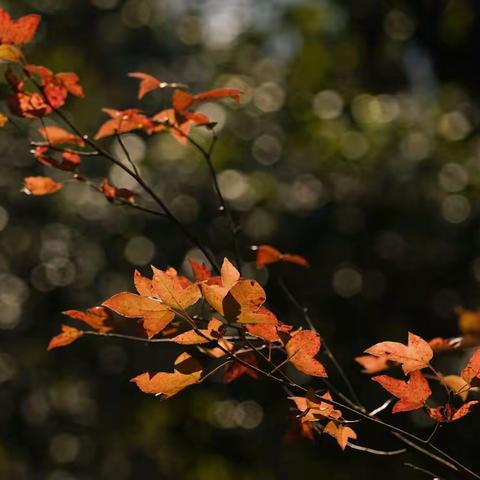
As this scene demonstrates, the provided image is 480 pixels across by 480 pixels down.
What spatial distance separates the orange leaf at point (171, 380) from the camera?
2.27ft

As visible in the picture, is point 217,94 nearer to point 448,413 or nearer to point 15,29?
point 15,29

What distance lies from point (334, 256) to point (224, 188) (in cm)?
62

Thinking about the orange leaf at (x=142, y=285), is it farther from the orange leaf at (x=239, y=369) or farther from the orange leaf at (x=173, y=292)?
the orange leaf at (x=239, y=369)

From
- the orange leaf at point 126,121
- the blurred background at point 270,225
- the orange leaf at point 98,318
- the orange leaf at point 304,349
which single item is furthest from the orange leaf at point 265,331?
the blurred background at point 270,225

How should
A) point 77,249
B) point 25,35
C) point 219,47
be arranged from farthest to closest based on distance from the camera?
point 219,47 < point 77,249 < point 25,35

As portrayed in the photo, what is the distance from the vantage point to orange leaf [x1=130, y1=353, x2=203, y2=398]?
2.27 ft

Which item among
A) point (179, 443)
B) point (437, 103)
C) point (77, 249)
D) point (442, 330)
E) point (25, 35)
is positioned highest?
point (25, 35)

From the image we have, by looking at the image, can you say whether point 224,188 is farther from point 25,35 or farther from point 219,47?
point 25,35

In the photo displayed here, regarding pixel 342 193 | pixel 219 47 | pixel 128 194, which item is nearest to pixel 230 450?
pixel 342 193

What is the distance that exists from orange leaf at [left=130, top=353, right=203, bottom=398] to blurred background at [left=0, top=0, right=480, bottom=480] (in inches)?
86.0

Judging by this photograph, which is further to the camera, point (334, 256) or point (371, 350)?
point (334, 256)

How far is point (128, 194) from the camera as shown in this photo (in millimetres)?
1041

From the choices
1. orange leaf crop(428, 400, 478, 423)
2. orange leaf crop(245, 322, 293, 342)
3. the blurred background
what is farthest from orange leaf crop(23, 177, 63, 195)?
the blurred background

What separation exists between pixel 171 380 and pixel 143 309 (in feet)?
0.26
